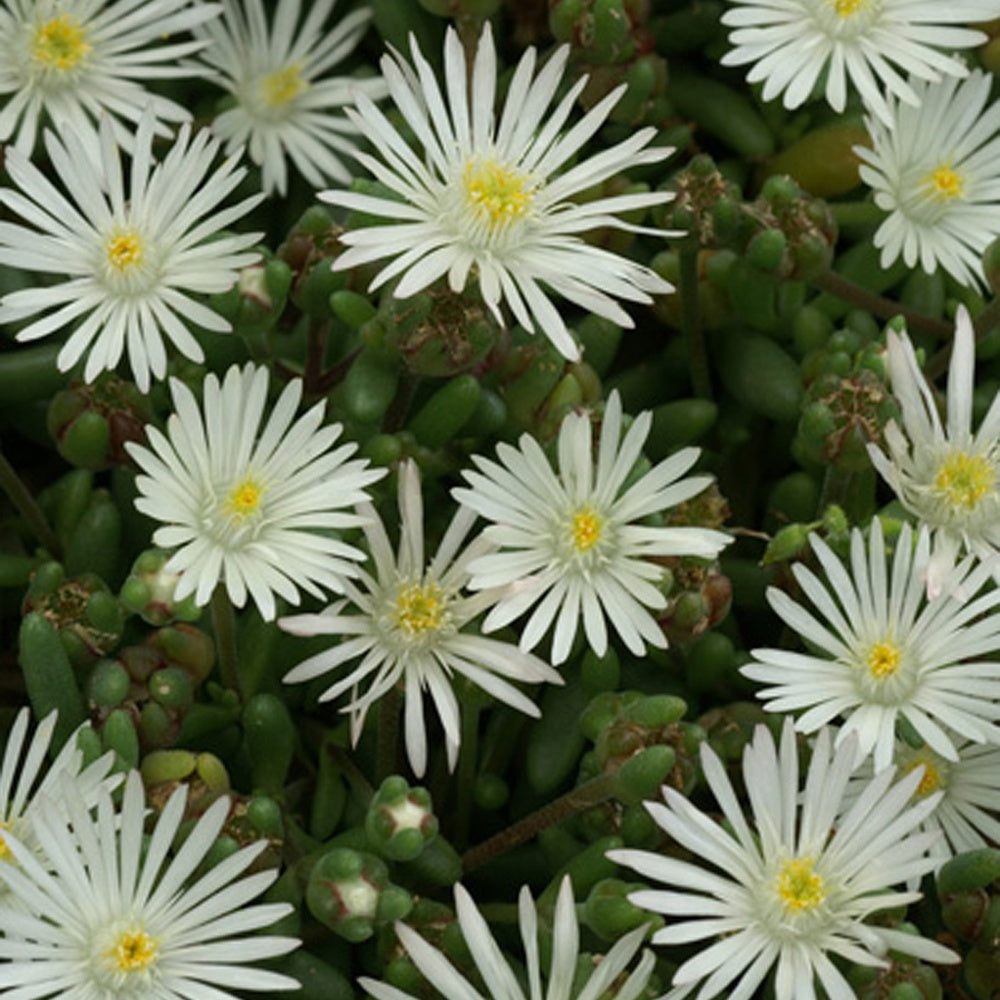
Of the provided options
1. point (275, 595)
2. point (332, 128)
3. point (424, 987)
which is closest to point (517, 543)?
point (275, 595)

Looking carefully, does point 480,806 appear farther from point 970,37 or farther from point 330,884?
point 970,37

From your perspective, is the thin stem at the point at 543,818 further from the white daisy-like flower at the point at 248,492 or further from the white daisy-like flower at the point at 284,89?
the white daisy-like flower at the point at 284,89

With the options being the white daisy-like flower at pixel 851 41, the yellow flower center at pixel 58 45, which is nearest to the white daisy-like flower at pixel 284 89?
the yellow flower center at pixel 58 45

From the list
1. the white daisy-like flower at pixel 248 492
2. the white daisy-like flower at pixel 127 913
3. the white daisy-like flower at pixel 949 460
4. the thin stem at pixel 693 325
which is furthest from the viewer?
the thin stem at pixel 693 325

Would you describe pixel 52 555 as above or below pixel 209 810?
above

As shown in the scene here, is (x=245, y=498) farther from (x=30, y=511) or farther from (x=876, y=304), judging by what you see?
(x=876, y=304)

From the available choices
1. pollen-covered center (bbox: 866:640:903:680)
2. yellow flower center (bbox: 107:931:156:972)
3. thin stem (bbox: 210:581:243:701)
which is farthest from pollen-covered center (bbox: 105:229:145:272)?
pollen-covered center (bbox: 866:640:903:680)
